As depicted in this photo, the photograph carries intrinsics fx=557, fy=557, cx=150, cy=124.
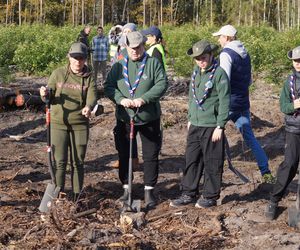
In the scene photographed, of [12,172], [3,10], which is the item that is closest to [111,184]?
[12,172]

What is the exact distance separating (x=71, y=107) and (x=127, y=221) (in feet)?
4.28

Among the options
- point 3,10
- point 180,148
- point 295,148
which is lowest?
point 180,148

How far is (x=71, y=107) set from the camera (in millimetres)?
5621

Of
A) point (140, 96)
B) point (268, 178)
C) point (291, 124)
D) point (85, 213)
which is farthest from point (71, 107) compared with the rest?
point (268, 178)

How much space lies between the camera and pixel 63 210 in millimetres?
5094

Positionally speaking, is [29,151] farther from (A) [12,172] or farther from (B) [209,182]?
(B) [209,182]

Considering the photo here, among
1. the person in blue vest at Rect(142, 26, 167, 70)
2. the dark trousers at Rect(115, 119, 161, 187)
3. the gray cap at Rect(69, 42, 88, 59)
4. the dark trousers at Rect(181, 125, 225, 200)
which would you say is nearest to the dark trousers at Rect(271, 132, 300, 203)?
the dark trousers at Rect(181, 125, 225, 200)

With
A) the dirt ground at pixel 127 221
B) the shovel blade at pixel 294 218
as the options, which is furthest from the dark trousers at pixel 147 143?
the shovel blade at pixel 294 218

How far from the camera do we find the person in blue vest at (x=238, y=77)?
21.8 feet

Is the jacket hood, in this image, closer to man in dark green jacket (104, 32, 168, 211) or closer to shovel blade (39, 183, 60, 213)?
man in dark green jacket (104, 32, 168, 211)

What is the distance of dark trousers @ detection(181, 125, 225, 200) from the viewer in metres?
5.72

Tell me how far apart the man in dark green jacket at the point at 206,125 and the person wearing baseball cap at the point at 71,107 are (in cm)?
107

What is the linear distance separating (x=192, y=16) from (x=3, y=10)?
24.9m

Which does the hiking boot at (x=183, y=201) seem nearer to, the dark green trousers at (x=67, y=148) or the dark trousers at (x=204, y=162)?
the dark trousers at (x=204, y=162)
